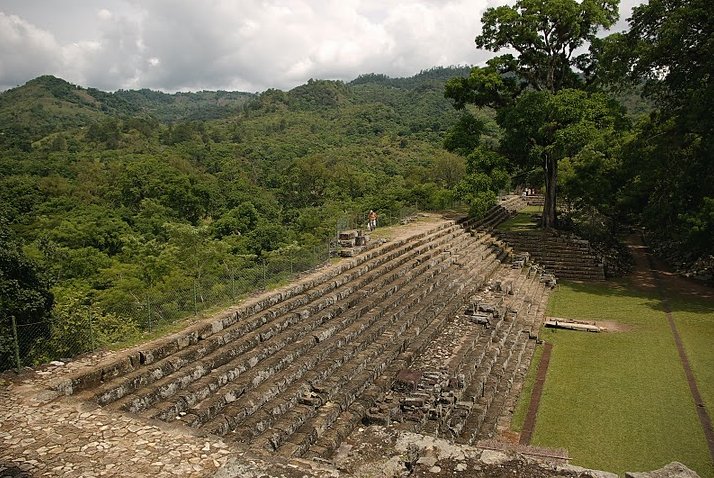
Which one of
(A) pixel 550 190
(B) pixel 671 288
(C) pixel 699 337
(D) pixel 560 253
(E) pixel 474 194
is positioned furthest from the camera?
(A) pixel 550 190

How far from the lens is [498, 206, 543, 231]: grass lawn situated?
25.1 meters

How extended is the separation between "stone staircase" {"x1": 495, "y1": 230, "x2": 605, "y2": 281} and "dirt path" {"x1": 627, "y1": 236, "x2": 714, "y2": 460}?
172 cm

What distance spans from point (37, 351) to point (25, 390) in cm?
117

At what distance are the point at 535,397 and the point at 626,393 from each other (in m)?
1.94

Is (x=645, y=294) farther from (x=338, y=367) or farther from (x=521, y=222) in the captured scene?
(x=338, y=367)

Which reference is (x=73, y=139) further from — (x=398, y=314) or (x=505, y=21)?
(x=398, y=314)

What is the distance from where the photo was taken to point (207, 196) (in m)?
43.2

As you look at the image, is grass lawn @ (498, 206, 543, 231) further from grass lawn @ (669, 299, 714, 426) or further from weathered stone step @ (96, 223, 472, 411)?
weathered stone step @ (96, 223, 472, 411)

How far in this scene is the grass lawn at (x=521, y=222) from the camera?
25062 millimetres

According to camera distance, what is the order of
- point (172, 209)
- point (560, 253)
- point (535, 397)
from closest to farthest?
point (535, 397) → point (560, 253) → point (172, 209)

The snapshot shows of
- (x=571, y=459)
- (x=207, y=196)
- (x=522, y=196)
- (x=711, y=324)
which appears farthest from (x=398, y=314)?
(x=207, y=196)

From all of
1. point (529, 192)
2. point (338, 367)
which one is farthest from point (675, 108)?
point (529, 192)

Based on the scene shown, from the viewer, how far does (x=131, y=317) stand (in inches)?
358

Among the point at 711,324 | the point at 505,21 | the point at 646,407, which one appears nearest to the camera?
the point at 646,407
